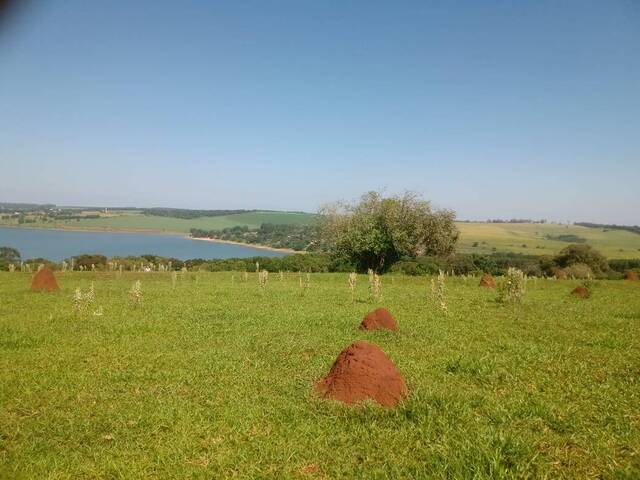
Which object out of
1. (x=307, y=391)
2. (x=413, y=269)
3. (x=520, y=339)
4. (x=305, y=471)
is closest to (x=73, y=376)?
(x=307, y=391)

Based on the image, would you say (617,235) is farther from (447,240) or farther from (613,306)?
(613,306)

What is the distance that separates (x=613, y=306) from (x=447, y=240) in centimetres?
2961

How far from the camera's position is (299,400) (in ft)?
27.9

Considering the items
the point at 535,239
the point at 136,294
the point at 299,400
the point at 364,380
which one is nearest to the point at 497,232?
the point at 535,239

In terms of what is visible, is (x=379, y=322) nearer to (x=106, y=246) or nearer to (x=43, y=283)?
(x=43, y=283)

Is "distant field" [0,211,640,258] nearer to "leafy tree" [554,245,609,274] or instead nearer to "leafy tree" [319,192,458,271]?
"leafy tree" [554,245,609,274]

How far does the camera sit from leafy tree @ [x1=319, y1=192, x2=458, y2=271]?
50.1 meters

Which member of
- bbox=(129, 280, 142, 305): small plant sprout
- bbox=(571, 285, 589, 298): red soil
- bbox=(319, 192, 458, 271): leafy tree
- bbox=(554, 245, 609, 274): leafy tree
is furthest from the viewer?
bbox=(554, 245, 609, 274): leafy tree

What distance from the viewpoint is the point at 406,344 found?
530 inches

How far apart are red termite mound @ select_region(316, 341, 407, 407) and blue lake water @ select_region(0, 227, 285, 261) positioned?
7914 cm

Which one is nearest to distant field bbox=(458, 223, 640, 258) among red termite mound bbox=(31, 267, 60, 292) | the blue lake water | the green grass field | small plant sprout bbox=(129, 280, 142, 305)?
the blue lake water

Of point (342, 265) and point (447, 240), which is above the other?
point (447, 240)

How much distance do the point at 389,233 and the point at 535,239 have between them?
120287 millimetres

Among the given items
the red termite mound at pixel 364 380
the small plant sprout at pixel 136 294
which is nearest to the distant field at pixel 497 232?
the small plant sprout at pixel 136 294
